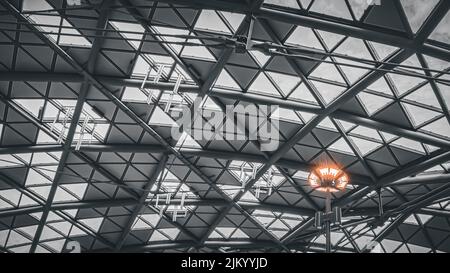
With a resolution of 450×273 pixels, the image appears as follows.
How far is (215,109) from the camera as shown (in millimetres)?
27078

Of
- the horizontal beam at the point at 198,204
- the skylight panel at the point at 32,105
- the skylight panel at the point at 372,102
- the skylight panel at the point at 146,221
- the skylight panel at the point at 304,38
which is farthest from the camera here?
the skylight panel at the point at 146,221

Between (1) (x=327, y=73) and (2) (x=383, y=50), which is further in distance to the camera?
(1) (x=327, y=73)

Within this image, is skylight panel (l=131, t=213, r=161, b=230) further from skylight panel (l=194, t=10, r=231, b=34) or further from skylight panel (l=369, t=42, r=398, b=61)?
skylight panel (l=369, t=42, r=398, b=61)

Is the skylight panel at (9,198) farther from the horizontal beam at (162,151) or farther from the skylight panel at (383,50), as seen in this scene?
the skylight panel at (383,50)

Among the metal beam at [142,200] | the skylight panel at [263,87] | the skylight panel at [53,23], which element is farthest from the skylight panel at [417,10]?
the metal beam at [142,200]

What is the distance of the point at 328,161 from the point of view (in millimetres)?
29516

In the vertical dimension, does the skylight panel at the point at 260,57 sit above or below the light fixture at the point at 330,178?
above

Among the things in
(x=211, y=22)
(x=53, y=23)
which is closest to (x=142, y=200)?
(x=53, y=23)

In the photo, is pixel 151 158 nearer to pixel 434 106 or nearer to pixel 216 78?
pixel 216 78

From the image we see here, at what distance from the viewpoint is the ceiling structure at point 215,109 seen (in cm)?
1925

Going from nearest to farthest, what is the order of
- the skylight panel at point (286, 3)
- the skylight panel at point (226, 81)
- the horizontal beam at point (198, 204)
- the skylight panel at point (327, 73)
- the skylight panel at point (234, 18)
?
1. the skylight panel at point (286, 3)
2. the skylight panel at point (234, 18)
3. the skylight panel at point (327, 73)
4. the skylight panel at point (226, 81)
5. the horizontal beam at point (198, 204)

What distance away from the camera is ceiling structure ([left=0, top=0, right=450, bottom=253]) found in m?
19.2

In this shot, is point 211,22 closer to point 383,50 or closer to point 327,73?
point 327,73
